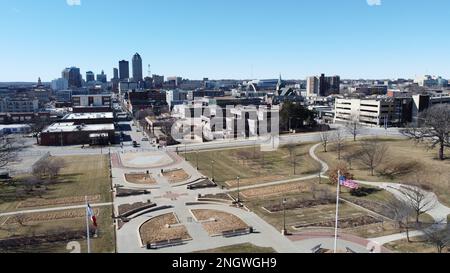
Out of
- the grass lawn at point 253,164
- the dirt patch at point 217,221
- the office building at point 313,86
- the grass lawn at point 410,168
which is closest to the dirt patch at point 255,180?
the grass lawn at point 253,164

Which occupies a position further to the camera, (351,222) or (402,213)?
(351,222)

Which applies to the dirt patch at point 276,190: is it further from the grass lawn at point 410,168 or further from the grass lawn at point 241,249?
the grass lawn at point 241,249

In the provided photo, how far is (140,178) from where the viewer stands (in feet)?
135

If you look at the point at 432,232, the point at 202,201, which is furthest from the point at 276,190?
the point at 432,232

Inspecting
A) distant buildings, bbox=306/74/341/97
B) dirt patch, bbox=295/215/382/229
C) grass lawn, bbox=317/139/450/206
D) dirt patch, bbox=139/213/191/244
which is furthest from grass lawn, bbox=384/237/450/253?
distant buildings, bbox=306/74/341/97

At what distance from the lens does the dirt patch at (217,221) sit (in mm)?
26234

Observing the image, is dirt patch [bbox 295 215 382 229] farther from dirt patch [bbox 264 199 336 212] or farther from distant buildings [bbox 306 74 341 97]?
distant buildings [bbox 306 74 341 97]

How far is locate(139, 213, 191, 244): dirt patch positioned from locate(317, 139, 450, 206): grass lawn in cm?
2074

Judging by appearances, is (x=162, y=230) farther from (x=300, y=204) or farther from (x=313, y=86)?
(x=313, y=86)

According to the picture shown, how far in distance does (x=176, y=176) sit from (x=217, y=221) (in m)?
15.0

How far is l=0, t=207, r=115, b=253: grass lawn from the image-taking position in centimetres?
2263

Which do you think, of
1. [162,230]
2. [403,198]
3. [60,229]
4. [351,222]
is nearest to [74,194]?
[60,229]

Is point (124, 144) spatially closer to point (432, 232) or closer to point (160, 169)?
point (160, 169)
